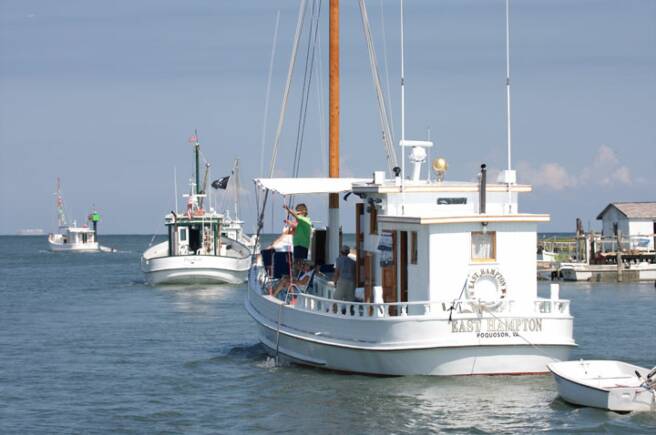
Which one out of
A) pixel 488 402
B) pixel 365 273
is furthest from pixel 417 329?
pixel 365 273

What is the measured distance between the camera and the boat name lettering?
20750 mm

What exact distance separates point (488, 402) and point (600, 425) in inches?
87.5

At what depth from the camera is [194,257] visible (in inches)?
2276

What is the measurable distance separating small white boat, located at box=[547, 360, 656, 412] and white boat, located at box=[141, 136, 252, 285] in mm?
39014

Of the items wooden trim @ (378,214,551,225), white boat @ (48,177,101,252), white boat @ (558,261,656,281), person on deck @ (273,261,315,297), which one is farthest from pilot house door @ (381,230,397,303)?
white boat @ (48,177,101,252)

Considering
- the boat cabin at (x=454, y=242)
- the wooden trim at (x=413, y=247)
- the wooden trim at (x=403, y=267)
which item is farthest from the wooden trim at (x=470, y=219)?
the wooden trim at (x=403, y=267)

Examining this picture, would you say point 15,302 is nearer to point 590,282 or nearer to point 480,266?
point 590,282

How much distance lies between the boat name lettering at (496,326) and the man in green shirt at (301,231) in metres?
6.20

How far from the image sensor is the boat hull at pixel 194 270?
5791 centimetres

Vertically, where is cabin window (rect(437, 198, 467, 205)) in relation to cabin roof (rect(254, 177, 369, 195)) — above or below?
below

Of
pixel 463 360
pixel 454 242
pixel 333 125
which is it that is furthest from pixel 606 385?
pixel 333 125

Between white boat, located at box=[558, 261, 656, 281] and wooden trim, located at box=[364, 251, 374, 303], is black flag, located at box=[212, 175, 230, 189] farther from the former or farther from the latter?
wooden trim, located at box=[364, 251, 374, 303]

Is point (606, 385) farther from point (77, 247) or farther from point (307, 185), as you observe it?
point (77, 247)

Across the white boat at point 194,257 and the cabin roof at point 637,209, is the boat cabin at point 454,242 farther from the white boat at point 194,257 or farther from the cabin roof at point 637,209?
the cabin roof at point 637,209
